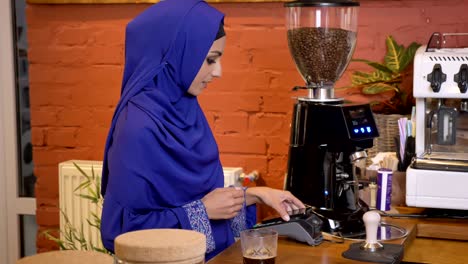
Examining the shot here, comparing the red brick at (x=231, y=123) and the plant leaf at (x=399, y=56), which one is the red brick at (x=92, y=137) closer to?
the red brick at (x=231, y=123)

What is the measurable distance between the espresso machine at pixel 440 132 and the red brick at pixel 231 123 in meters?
0.83

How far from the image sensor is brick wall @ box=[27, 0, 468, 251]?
2.84m

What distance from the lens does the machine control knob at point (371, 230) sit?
1.82m

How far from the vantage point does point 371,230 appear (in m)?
1.85

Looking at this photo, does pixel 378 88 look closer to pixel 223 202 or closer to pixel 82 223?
pixel 223 202

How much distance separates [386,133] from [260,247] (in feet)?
3.67

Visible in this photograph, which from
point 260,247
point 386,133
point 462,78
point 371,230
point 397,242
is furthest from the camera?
point 386,133

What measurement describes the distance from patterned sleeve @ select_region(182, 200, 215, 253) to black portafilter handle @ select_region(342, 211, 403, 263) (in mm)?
358

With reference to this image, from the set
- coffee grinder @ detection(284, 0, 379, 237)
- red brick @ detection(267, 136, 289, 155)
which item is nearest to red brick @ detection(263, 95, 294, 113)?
red brick @ detection(267, 136, 289, 155)

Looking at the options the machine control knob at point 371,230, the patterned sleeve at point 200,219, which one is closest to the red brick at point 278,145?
the patterned sleeve at point 200,219

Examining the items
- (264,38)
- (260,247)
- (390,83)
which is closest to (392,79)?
(390,83)

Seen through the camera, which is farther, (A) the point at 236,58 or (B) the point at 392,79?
(A) the point at 236,58

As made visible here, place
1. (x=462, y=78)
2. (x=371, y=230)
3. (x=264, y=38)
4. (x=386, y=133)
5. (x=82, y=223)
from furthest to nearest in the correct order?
(x=82, y=223) < (x=264, y=38) < (x=386, y=133) < (x=462, y=78) < (x=371, y=230)

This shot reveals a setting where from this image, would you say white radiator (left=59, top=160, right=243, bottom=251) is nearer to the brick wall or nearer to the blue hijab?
the brick wall
